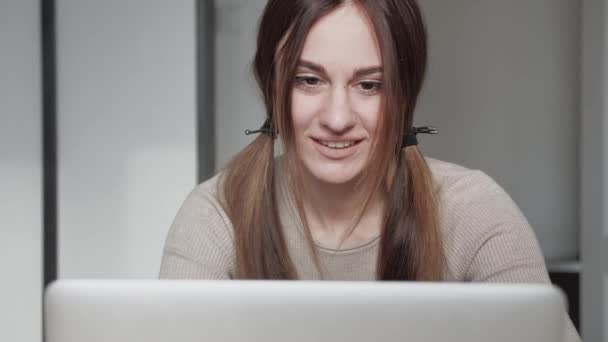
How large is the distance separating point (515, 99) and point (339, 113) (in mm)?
1460

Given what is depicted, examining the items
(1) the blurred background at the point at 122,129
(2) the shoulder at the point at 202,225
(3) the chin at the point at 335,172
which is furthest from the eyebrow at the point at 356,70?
(1) the blurred background at the point at 122,129

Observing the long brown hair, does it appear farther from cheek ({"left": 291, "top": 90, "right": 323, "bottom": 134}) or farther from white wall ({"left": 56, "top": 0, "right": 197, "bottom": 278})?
white wall ({"left": 56, "top": 0, "right": 197, "bottom": 278})

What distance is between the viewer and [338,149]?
1.14 meters

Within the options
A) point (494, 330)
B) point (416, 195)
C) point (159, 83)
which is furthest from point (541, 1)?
point (494, 330)

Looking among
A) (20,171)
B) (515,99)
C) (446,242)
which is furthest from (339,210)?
(515,99)

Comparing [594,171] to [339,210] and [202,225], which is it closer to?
[339,210]

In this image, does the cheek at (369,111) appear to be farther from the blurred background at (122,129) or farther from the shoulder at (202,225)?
the blurred background at (122,129)

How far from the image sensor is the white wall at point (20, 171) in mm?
2184

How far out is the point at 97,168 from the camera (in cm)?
223

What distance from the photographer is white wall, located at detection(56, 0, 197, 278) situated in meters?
2.18

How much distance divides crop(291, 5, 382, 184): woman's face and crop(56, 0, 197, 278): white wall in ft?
3.49

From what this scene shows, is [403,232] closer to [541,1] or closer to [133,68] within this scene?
[133,68]

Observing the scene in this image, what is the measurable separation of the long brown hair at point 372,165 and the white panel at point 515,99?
4.30ft

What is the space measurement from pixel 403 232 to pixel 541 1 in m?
1.49
